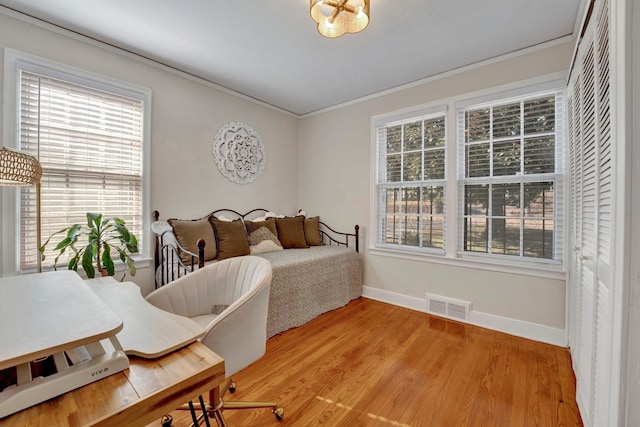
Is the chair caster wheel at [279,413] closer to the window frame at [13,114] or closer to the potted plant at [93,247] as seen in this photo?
the potted plant at [93,247]

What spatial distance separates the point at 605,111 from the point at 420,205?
6.81 ft

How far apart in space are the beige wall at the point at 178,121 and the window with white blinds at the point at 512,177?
245 cm

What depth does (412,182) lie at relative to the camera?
10.4 ft

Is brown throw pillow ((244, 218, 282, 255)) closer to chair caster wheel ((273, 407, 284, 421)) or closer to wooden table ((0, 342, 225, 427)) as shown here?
chair caster wheel ((273, 407, 284, 421))

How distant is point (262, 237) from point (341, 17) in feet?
7.48

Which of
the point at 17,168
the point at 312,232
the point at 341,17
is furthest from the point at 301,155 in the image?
Answer: the point at 17,168

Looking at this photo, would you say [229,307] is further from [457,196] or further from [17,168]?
[457,196]

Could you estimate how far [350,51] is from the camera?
99.0 inches

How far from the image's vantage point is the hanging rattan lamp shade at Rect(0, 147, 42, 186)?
1.35 m

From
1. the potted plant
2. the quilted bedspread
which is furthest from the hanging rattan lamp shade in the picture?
the quilted bedspread

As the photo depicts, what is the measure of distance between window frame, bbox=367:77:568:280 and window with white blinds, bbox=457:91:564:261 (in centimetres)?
4

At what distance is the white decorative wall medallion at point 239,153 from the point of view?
10.7 ft

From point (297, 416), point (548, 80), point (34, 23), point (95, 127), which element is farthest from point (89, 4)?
point (548, 80)

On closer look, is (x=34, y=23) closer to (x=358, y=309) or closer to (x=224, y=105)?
(x=224, y=105)
